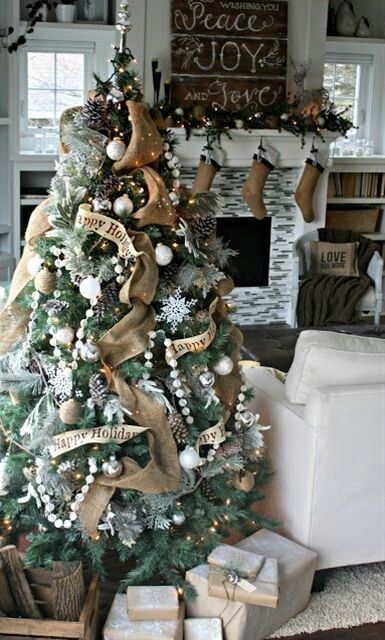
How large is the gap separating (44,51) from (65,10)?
16.0 inches

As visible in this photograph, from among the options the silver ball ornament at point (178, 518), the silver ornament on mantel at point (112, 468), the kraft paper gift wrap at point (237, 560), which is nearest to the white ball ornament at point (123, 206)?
the silver ornament on mantel at point (112, 468)

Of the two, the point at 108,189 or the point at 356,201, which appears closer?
the point at 108,189

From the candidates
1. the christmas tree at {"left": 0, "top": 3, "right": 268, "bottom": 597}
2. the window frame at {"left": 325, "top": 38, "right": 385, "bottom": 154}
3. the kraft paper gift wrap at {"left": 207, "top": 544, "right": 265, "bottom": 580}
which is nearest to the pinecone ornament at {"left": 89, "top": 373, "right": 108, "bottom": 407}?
the christmas tree at {"left": 0, "top": 3, "right": 268, "bottom": 597}

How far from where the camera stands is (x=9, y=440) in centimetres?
316

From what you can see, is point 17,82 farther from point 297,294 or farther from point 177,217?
point 177,217

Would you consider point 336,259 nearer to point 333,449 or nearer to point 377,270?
point 377,270

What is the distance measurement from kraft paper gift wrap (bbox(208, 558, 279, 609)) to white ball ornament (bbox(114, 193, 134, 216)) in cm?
114

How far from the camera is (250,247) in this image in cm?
736

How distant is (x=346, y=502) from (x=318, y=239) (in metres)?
4.06

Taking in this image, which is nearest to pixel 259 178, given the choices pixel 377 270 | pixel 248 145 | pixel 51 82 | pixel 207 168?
pixel 248 145

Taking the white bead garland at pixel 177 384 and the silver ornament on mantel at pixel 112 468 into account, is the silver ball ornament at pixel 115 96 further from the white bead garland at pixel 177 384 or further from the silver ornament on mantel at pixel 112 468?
the silver ornament on mantel at pixel 112 468

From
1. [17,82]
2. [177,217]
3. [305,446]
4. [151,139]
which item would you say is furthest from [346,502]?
[17,82]

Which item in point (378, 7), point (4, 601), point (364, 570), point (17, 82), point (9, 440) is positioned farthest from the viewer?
point (378, 7)

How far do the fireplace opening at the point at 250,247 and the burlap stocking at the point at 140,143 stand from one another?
4.28m
